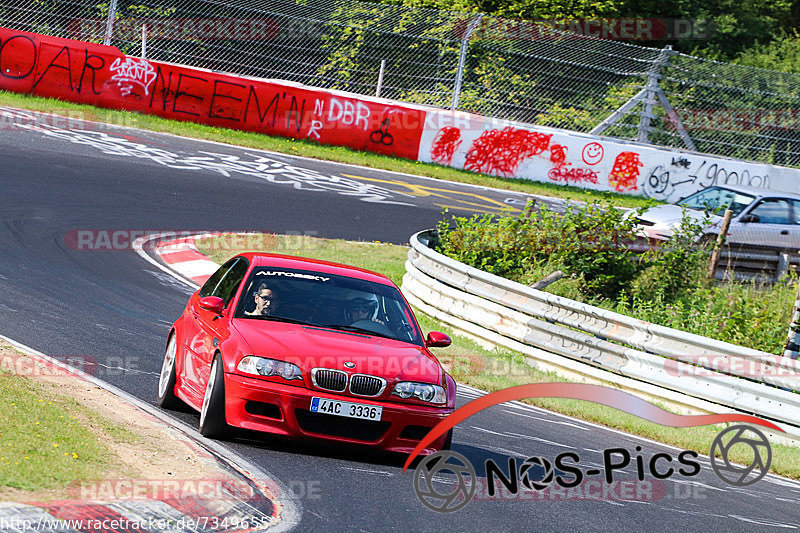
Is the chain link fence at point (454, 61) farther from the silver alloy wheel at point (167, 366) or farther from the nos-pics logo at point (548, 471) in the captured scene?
the silver alloy wheel at point (167, 366)

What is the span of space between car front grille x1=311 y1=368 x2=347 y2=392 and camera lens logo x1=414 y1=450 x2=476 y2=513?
0.77 metres

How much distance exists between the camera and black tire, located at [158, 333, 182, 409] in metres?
8.09

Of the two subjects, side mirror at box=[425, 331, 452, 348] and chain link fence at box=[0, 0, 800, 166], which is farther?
chain link fence at box=[0, 0, 800, 166]

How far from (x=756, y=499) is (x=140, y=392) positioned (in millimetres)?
4801

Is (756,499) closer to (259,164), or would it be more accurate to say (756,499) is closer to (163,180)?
(163,180)

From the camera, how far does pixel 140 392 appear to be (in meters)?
8.49

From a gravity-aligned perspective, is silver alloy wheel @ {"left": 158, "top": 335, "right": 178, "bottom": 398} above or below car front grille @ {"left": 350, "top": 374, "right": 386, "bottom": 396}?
below

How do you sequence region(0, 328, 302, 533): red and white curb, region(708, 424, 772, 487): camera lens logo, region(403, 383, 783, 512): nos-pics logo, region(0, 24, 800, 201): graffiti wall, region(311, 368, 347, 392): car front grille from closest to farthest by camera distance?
region(0, 328, 302, 533): red and white curb
region(403, 383, 783, 512): nos-pics logo
region(311, 368, 347, 392): car front grille
region(708, 424, 772, 487): camera lens logo
region(0, 24, 800, 201): graffiti wall

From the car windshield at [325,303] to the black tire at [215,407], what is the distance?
72 cm

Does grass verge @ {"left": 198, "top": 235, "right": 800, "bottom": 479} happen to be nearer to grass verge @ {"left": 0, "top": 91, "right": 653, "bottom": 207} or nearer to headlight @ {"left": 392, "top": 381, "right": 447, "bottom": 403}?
headlight @ {"left": 392, "top": 381, "right": 447, "bottom": 403}

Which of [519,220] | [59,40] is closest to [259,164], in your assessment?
[59,40]

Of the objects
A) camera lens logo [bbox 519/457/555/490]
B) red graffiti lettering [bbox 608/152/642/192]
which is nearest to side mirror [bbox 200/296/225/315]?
camera lens logo [bbox 519/457/555/490]

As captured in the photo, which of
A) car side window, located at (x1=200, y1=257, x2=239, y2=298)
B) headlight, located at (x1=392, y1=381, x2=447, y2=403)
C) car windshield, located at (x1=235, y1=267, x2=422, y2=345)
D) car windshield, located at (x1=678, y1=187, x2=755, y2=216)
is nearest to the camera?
headlight, located at (x1=392, y1=381, x2=447, y2=403)

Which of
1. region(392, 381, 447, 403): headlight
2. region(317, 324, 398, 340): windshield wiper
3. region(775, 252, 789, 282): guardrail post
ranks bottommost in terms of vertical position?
region(392, 381, 447, 403): headlight
